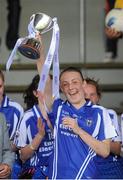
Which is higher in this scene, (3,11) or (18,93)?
(3,11)

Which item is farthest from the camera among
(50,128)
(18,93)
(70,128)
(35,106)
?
(18,93)

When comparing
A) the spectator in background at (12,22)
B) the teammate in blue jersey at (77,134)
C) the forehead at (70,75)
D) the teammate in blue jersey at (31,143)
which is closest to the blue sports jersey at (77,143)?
the teammate in blue jersey at (77,134)

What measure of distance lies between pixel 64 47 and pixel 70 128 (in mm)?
2400

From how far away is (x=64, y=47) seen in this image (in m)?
4.55

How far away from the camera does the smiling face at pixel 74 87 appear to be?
2.32 m

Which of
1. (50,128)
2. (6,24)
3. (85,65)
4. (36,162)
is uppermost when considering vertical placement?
(6,24)

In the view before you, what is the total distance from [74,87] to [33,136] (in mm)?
453

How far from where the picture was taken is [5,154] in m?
2.31

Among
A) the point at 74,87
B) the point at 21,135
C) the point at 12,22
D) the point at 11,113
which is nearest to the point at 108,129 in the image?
the point at 74,87

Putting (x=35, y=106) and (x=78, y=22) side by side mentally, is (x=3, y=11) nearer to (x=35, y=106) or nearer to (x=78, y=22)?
(x=78, y=22)

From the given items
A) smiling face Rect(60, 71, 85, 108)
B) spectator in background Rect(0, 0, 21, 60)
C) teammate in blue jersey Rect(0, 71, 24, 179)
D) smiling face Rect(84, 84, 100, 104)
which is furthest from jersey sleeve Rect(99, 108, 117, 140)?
spectator in background Rect(0, 0, 21, 60)

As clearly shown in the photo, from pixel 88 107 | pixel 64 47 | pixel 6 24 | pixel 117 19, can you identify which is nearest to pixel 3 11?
pixel 6 24

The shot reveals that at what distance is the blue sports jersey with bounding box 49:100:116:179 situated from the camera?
2203mm

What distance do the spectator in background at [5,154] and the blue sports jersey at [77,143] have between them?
0.65 feet
